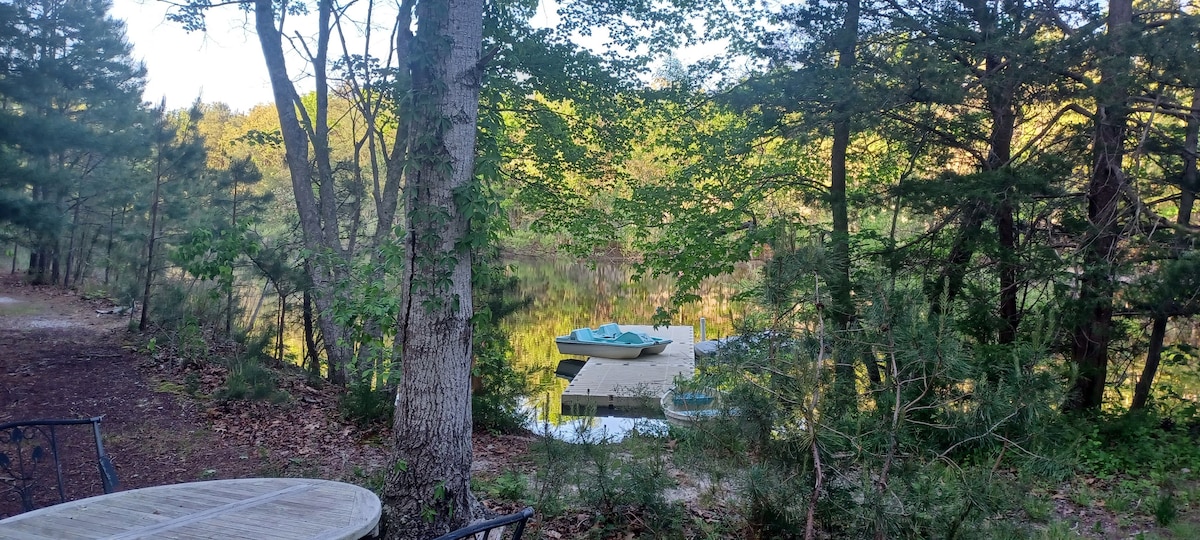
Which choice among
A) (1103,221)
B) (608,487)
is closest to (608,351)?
(1103,221)

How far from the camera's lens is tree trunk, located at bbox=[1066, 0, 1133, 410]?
6.28 metres

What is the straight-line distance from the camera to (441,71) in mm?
3887

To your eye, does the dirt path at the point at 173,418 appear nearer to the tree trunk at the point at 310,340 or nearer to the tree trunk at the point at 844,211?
the tree trunk at the point at 310,340

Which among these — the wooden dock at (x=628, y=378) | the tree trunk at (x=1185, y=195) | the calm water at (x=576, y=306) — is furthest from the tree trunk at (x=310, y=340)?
the tree trunk at (x=1185, y=195)

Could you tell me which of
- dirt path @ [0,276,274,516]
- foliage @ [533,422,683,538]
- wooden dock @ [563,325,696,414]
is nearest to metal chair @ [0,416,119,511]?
dirt path @ [0,276,274,516]

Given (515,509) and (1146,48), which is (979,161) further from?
(515,509)

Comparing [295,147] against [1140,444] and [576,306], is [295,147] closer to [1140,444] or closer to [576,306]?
[1140,444]

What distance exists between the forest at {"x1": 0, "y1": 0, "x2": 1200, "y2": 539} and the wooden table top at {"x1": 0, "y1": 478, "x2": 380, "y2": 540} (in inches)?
35.2

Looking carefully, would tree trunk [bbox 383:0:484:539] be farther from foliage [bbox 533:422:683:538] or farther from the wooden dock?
the wooden dock

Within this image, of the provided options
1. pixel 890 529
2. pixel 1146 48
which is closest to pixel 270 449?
pixel 890 529

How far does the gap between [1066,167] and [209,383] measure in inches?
366

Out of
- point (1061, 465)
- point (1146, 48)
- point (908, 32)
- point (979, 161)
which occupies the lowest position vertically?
point (1061, 465)

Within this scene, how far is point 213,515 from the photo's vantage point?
2775mm

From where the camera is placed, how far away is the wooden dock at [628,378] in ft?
41.2
